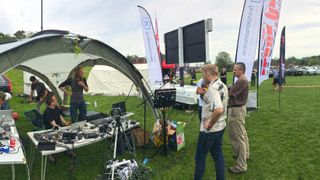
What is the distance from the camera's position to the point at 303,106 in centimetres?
947

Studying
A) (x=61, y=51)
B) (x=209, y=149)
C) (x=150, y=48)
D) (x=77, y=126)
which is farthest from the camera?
(x=150, y=48)

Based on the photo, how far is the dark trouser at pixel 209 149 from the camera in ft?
10.5

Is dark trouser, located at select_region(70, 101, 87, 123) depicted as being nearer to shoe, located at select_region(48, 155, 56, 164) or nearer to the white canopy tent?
shoe, located at select_region(48, 155, 56, 164)

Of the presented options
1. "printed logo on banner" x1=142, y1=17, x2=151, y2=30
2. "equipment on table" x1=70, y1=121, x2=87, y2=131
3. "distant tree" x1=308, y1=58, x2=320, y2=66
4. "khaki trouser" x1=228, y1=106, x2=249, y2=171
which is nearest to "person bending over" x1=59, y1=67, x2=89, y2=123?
"equipment on table" x1=70, y1=121, x2=87, y2=131

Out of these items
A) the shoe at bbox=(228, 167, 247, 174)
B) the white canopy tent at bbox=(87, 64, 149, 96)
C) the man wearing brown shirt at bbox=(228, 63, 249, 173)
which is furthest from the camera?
the white canopy tent at bbox=(87, 64, 149, 96)

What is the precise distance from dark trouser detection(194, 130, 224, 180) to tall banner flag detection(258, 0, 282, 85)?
4.63 metres

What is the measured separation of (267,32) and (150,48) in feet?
16.1

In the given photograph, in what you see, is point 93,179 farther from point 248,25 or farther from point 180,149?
point 248,25

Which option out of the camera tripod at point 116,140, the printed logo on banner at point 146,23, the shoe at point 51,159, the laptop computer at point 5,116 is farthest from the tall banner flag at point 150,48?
the laptop computer at point 5,116

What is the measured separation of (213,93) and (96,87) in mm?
12636

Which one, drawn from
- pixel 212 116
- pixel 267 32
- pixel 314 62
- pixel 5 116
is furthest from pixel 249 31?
pixel 314 62

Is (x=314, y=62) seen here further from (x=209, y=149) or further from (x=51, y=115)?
(x=51, y=115)

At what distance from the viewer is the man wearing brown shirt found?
3.89 metres

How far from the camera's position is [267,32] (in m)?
7.18
